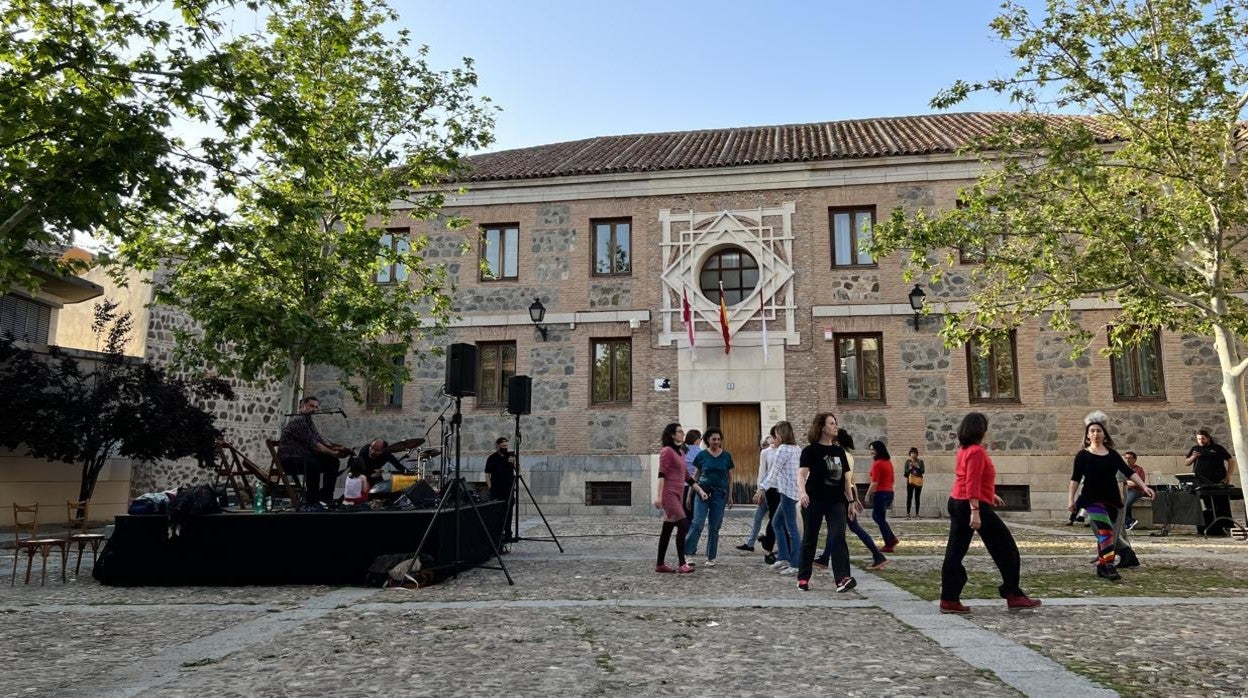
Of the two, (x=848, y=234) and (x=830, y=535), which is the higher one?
(x=848, y=234)

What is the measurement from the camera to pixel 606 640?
5.53 m

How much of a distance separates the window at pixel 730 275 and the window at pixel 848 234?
1.91 m

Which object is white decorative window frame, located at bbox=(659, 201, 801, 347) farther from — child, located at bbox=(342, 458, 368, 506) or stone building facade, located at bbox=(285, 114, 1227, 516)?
child, located at bbox=(342, 458, 368, 506)

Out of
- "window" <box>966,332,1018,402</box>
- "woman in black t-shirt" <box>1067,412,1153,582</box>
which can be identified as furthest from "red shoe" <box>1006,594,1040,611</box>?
"window" <box>966,332,1018,402</box>

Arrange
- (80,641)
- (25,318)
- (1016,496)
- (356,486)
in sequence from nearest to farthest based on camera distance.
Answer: (80,641) < (356,486) < (1016,496) < (25,318)

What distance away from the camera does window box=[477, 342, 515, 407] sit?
1936 cm

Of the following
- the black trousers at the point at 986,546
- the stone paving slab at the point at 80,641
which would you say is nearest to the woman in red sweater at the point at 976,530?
the black trousers at the point at 986,546

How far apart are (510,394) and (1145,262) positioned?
945 cm

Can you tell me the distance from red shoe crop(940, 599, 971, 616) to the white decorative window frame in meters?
12.0

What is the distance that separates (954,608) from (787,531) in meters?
2.80

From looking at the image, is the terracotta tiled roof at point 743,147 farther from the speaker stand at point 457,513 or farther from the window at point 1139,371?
the speaker stand at point 457,513

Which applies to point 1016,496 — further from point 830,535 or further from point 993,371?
point 830,535

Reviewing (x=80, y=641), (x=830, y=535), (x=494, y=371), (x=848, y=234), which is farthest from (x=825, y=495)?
(x=494, y=371)

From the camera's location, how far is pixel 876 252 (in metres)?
13.3
